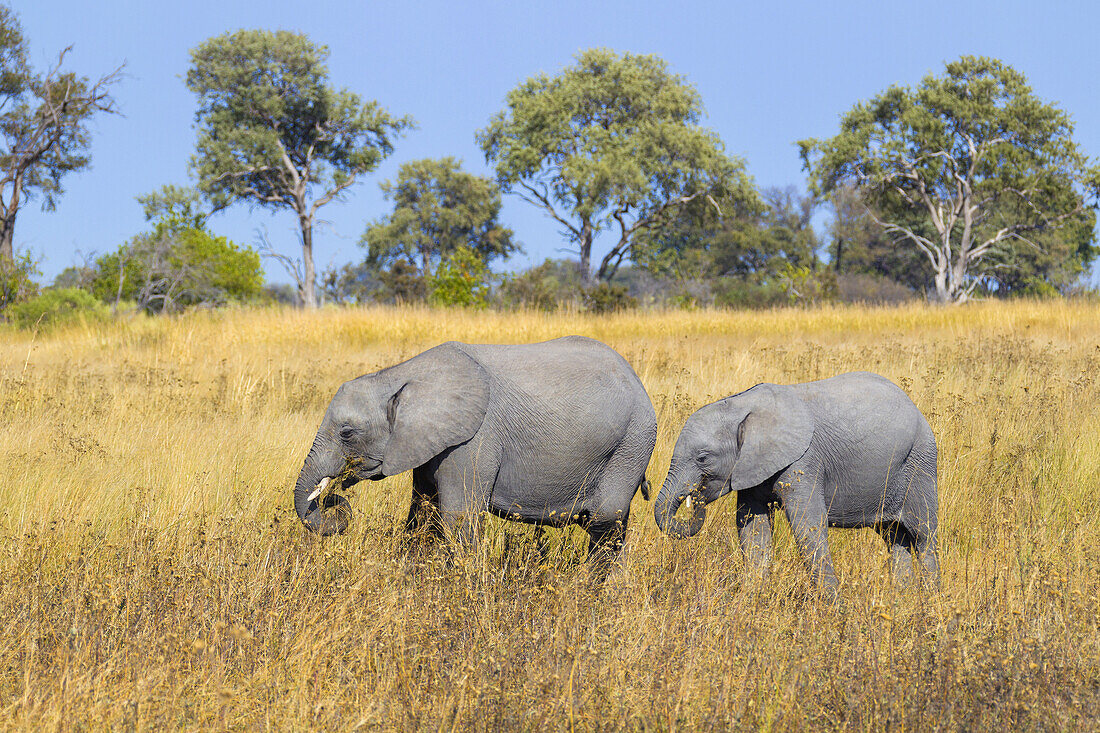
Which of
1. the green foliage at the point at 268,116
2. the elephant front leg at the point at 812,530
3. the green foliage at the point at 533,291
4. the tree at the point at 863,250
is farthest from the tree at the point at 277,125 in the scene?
the elephant front leg at the point at 812,530

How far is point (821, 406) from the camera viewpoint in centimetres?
417

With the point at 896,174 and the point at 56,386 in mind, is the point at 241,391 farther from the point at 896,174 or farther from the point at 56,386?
the point at 896,174

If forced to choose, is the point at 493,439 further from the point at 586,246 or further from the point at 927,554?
the point at 586,246

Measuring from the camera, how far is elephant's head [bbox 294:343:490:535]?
374cm

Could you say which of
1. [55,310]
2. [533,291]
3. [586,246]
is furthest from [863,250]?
[55,310]

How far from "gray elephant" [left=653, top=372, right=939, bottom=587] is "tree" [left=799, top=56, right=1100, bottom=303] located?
31741 mm

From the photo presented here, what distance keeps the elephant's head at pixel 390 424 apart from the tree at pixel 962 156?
33.0 metres

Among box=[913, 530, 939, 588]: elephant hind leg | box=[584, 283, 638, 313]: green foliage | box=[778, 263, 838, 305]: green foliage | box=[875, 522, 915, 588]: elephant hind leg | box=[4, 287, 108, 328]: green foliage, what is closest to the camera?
box=[913, 530, 939, 588]: elephant hind leg

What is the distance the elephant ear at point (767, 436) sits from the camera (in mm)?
3943

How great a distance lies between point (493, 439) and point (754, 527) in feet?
4.10

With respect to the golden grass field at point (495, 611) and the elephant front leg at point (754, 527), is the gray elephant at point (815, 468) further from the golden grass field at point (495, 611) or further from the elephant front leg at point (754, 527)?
the golden grass field at point (495, 611)

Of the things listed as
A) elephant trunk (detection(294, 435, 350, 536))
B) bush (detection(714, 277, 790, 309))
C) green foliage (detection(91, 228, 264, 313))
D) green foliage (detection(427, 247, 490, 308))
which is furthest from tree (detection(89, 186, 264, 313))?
elephant trunk (detection(294, 435, 350, 536))

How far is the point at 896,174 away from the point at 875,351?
2574 cm

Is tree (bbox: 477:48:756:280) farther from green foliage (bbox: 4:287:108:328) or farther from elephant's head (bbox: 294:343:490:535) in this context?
elephant's head (bbox: 294:343:490:535)
